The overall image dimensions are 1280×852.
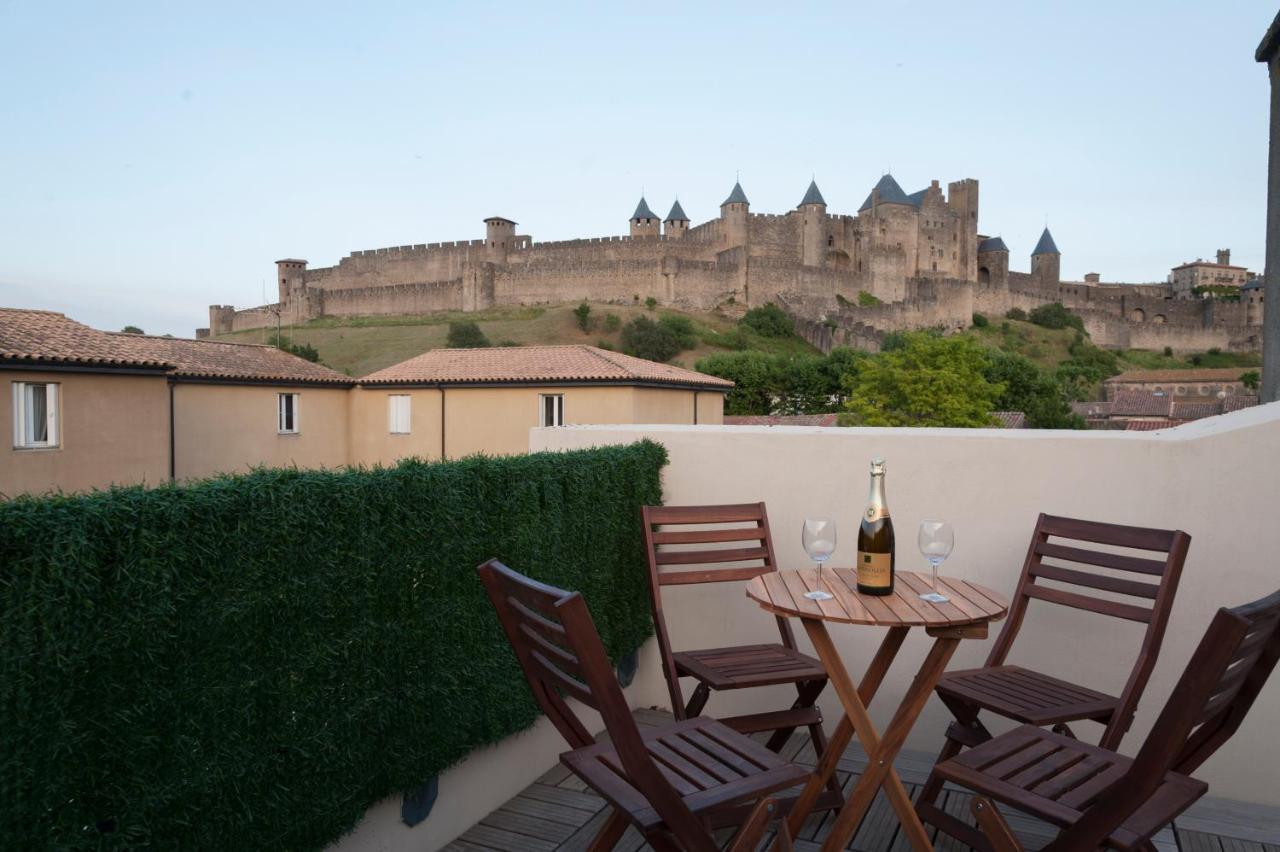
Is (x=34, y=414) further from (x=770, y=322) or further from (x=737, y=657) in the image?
(x=770, y=322)

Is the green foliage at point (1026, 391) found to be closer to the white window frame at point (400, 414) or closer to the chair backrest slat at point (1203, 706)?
the white window frame at point (400, 414)

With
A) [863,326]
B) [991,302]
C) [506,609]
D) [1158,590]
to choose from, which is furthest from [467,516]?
[991,302]

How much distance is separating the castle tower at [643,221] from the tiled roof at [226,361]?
39.0m

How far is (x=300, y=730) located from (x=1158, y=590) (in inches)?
109

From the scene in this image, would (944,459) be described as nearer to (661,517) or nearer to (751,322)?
(661,517)

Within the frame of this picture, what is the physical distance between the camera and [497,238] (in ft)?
186

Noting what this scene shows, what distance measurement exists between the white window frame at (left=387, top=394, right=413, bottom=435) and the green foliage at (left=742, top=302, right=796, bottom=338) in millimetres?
31738

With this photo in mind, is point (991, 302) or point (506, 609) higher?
point (991, 302)

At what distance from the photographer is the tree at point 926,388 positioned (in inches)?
1065

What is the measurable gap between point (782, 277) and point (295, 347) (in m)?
30.7

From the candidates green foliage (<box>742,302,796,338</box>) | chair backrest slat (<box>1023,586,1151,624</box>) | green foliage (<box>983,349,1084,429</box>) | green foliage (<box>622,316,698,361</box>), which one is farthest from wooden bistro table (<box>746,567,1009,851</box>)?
green foliage (<box>742,302,796,338</box>)

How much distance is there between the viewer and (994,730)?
11.5 feet

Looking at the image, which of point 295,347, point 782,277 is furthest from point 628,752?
Result: point 782,277

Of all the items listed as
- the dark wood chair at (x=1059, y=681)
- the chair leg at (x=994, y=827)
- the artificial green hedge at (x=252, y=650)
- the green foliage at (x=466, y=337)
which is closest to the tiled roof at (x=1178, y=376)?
the green foliage at (x=466, y=337)
